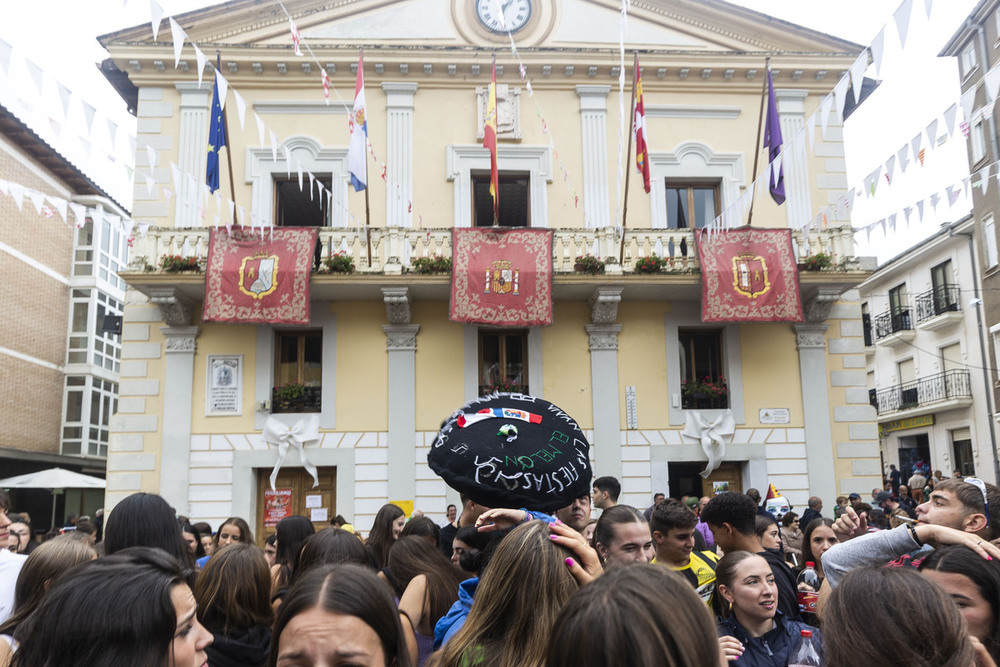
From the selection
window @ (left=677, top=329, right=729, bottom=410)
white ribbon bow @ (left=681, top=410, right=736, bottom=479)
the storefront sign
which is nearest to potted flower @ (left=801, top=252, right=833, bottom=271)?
window @ (left=677, top=329, right=729, bottom=410)

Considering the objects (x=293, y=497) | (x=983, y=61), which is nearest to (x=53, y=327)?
(x=293, y=497)

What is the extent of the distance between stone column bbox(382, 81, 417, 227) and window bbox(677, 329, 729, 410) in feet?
22.0

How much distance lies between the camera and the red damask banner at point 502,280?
16.0 metres

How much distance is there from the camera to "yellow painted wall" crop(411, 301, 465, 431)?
54.7 feet

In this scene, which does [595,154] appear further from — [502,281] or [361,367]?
[361,367]

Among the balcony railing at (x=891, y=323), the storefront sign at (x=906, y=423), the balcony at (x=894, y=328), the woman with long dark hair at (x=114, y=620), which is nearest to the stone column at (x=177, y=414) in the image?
the woman with long dark hair at (x=114, y=620)

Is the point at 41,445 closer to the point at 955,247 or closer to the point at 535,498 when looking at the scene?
the point at 535,498

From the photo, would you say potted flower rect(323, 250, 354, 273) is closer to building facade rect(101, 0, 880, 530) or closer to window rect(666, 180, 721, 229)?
building facade rect(101, 0, 880, 530)

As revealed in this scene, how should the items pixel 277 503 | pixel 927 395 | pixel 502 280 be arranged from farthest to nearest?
pixel 927 395 → pixel 277 503 → pixel 502 280

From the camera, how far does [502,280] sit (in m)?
16.1

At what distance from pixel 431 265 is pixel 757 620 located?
12619mm

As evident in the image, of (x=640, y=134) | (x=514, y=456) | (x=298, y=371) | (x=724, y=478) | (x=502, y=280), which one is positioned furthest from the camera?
(x=298, y=371)

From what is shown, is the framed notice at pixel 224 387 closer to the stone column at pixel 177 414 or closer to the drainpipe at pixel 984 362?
the stone column at pixel 177 414

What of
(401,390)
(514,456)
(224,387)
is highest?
(224,387)
